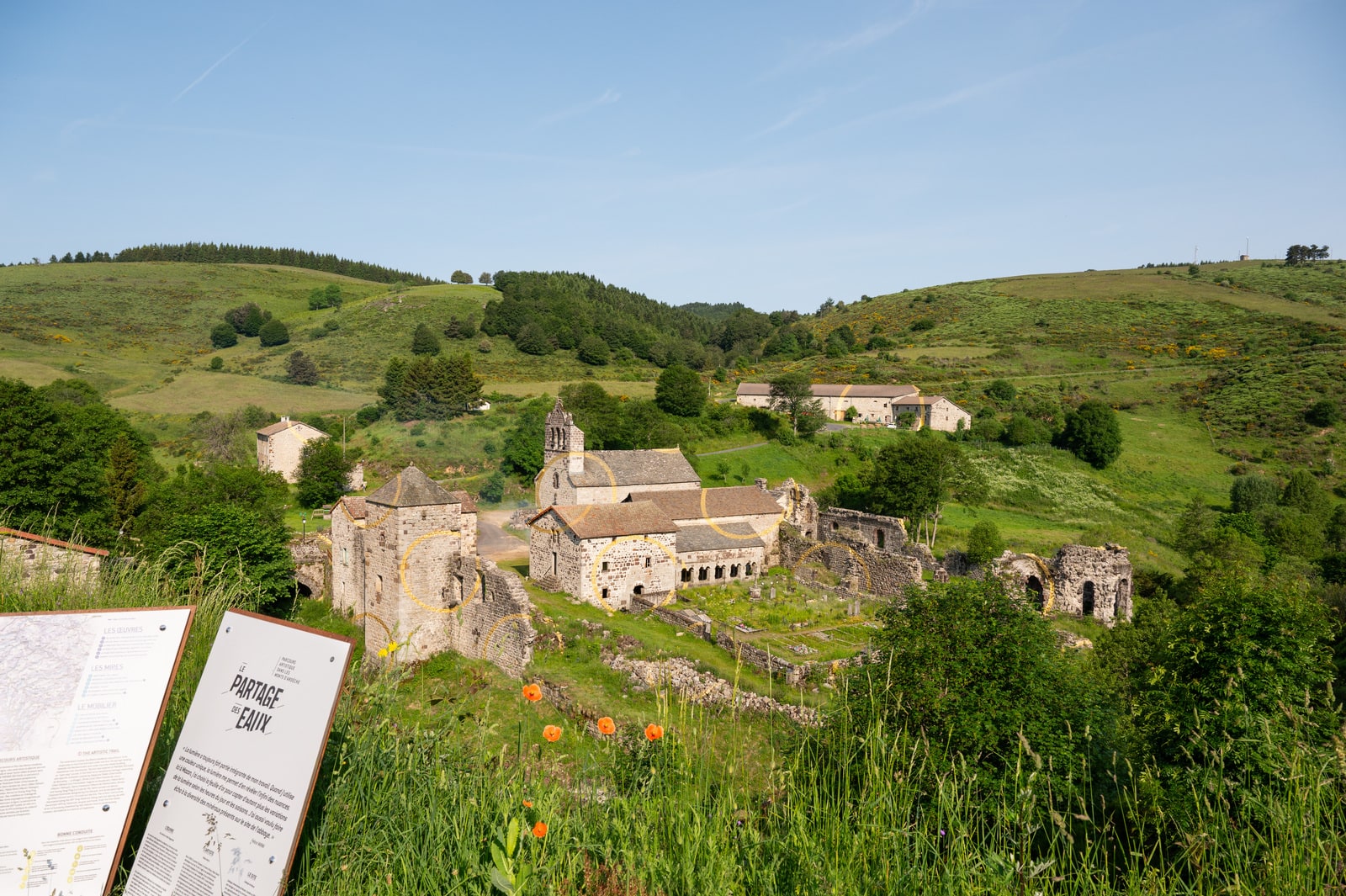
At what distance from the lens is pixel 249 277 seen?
12450 centimetres

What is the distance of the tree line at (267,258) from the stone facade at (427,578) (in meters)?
120

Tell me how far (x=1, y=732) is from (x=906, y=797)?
5.11 meters

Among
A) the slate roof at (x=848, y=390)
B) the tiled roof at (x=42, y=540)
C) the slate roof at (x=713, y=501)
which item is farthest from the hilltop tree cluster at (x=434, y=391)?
the tiled roof at (x=42, y=540)

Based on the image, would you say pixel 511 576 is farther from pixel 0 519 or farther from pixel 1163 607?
pixel 1163 607

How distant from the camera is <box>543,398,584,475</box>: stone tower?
1553 inches

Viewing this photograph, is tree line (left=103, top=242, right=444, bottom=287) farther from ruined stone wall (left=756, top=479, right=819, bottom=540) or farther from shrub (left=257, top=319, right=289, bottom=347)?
ruined stone wall (left=756, top=479, right=819, bottom=540)

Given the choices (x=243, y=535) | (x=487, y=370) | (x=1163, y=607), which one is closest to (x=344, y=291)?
(x=487, y=370)

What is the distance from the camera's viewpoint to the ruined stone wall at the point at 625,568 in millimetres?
29734

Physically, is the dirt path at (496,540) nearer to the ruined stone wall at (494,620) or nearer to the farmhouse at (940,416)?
the ruined stone wall at (494,620)

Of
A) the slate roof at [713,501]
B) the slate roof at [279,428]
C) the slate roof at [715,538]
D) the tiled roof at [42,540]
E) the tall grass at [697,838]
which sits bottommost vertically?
the slate roof at [715,538]

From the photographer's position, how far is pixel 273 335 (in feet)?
315

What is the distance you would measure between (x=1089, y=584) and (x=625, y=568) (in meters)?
19.1

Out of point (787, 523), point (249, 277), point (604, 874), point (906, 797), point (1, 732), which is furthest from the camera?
point (249, 277)

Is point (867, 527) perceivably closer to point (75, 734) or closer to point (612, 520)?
point (612, 520)
